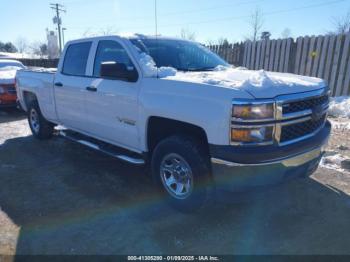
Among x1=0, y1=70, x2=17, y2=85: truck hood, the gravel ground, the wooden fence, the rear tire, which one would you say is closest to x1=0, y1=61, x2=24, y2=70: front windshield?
x1=0, y1=70, x2=17, y2=85: truck hood

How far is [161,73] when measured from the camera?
3.68 meters

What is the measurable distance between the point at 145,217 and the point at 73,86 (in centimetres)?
253

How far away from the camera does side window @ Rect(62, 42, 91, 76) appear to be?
4.94 m

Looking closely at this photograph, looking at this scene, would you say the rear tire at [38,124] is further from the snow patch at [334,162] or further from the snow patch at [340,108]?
the snow patch at [340,108]

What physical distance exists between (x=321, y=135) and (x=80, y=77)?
3.51 meters

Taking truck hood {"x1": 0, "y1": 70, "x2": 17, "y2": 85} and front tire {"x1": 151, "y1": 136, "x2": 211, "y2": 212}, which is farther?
truck hood {"x1": 0, "y1": 70, "x2": 17, "y2": 85}

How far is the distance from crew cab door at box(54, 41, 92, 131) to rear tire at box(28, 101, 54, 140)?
1.12 metres

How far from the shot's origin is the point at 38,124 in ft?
22.3

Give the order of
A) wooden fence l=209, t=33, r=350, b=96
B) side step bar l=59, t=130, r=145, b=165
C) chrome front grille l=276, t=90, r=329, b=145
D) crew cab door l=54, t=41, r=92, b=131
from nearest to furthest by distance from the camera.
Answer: chrome front grille l=276, t=90, r=329, b=145, side step bar l=59, t=130, r=145, b=165, crew cab door l=54, t=41, r=92, b=131, wooden fence l=209, t=33, r=350, b=96

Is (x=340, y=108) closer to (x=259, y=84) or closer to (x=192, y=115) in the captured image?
→ (x=259, y=84)

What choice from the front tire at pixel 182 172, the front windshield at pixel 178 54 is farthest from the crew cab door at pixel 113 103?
the front tire at pixel 182 172

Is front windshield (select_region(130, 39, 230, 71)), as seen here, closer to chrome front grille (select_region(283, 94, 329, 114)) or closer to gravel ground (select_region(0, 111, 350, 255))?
chrome front grille (select_region(283, 94, 329, 114))

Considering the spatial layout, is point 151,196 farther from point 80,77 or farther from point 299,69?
Result: point 299,69

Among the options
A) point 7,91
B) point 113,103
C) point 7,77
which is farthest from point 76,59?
point 7,77
